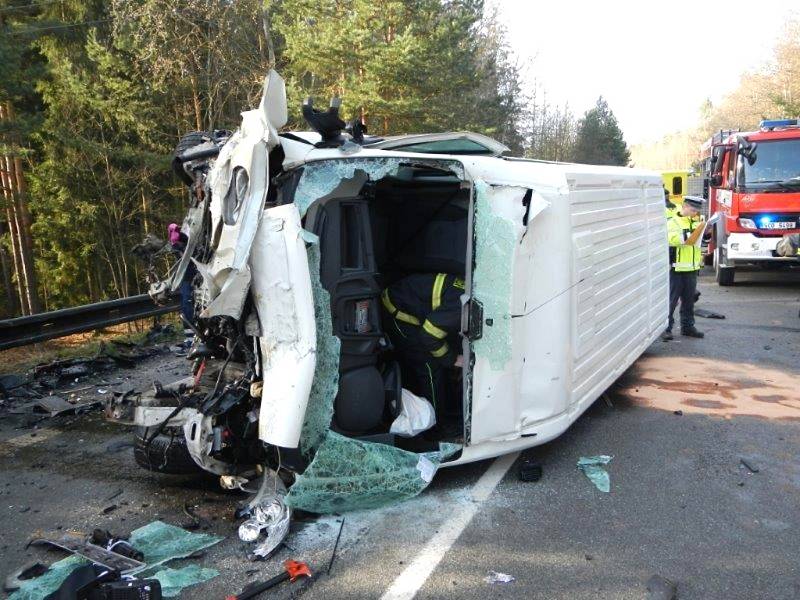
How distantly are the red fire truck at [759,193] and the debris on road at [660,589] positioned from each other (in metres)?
9.94

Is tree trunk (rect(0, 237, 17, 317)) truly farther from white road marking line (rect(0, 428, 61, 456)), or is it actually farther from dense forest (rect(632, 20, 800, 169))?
dense forest (rect(632, 20, 800, 169))

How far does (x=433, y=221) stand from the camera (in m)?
4.57

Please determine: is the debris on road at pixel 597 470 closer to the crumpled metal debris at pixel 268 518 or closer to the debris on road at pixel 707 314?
the crumpled metal debris at pixel 268 518

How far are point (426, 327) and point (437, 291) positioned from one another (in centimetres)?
25

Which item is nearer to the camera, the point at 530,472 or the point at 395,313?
the point at 530,472

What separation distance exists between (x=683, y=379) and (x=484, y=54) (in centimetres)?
2989

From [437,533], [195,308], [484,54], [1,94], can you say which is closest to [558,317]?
[437,533]

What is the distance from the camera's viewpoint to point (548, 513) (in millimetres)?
3553

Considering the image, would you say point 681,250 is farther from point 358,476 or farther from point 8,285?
point 8,285

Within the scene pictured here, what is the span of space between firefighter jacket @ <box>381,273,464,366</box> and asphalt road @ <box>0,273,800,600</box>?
2.72ft

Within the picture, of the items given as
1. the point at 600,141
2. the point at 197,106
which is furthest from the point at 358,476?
the point at 600,141

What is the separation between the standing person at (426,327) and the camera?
403 cm

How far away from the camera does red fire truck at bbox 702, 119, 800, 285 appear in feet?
36.3

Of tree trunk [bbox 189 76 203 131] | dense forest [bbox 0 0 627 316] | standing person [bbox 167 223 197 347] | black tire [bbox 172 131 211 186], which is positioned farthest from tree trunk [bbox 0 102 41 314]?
standing person [bbox 167 223 197 347]
